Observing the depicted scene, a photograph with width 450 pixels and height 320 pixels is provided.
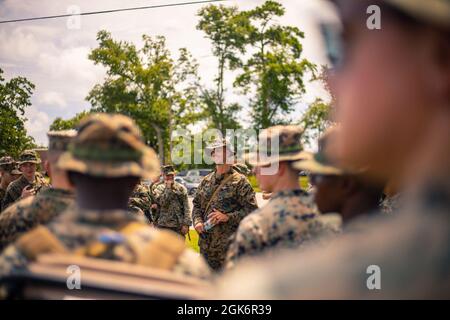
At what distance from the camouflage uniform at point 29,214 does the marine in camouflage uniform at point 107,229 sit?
1.41 metres

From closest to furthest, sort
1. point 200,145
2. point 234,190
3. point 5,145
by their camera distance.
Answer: point 234,190, point 5,145, point 200,145

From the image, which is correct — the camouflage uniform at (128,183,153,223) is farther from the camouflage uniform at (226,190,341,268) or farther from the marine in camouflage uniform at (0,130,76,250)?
the camouflage uniform at (226,190,341,268)

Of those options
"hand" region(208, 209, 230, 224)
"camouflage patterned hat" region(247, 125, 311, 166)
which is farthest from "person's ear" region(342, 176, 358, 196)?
"hand" region(208, 209, 230, 224)

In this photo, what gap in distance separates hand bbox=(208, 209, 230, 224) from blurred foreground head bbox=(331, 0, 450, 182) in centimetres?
644

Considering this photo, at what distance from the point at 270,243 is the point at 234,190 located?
177 inches

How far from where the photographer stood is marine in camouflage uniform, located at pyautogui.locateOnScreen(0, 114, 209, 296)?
5.20ft

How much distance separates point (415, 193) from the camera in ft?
2.32

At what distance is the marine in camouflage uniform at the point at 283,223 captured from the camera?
276 cm

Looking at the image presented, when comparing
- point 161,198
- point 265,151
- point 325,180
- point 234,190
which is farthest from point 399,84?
point 161,198

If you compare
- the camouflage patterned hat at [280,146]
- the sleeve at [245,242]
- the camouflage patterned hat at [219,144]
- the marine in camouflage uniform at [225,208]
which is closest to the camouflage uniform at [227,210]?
the marine in camouflage uniform at [225,208]

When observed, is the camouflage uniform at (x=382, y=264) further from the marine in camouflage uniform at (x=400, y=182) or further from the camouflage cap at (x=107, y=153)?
the camouflage cap at (x=107, y=153)

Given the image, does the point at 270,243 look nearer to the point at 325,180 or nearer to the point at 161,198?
the point at 325,180

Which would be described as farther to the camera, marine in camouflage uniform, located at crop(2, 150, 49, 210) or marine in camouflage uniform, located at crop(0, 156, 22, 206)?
marine in camouflage uniform, located at crop(0, 156, 22, 206)
